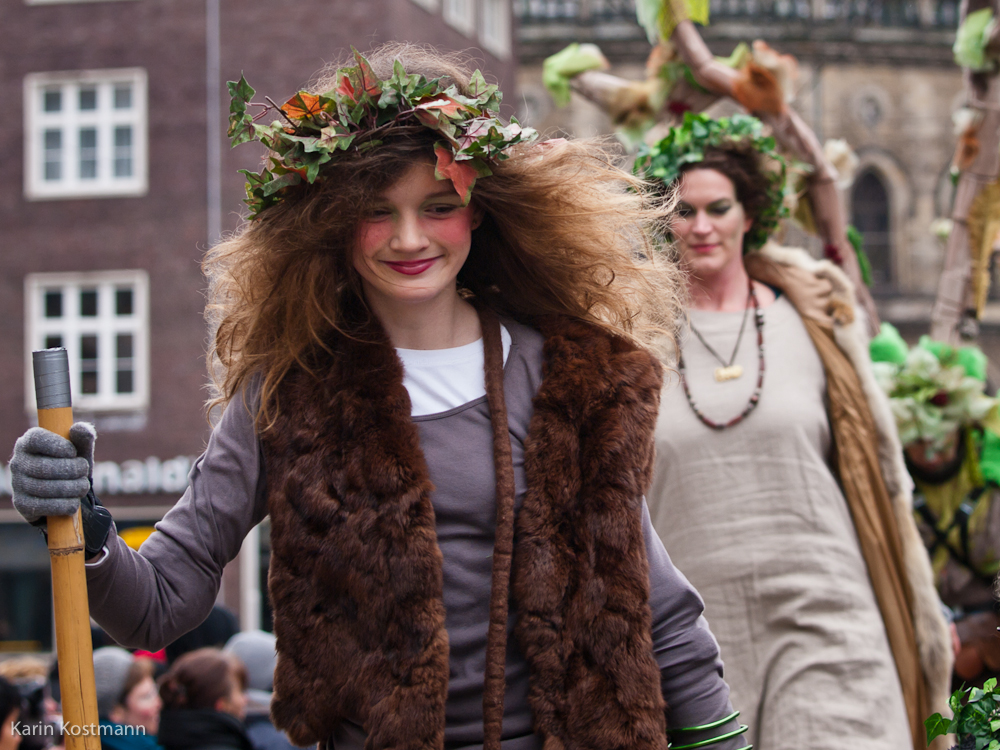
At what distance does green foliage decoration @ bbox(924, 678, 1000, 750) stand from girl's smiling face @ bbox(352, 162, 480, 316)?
1.21 meters

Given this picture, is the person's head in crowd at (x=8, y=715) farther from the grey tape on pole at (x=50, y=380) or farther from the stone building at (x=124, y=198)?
the stone building at (x=124, y=198)

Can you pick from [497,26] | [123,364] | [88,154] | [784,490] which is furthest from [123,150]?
[784,490]

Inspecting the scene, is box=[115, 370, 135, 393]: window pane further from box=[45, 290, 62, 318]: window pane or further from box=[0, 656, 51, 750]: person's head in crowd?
box=[0, 656, 51, 750]: person's head in crowd

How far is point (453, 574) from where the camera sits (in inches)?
92.2

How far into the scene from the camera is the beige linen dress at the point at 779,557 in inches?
141

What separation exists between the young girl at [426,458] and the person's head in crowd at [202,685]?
7.53 feet

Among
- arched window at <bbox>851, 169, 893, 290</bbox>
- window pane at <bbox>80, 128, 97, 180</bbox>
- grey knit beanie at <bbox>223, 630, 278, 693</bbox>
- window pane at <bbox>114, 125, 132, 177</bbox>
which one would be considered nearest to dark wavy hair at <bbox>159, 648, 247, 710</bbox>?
grey knit beanie at <bbox>223, 630, 278, 693</bbox>

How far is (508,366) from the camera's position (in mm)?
2553

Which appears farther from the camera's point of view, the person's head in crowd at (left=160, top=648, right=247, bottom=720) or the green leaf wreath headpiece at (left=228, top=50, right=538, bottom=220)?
the person's head in crowd at (left=160, top=648, right=247, bottom=720)

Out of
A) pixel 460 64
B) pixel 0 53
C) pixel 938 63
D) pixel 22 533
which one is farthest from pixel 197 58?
pixel 460 64

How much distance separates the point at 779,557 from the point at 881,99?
80.1 feet

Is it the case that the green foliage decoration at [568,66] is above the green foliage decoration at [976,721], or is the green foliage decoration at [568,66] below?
above

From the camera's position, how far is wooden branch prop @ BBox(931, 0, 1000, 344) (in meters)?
5.19

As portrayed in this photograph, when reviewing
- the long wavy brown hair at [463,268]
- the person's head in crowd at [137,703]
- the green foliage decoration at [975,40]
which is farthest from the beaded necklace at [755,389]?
the person's head in crowd at [137,703]
